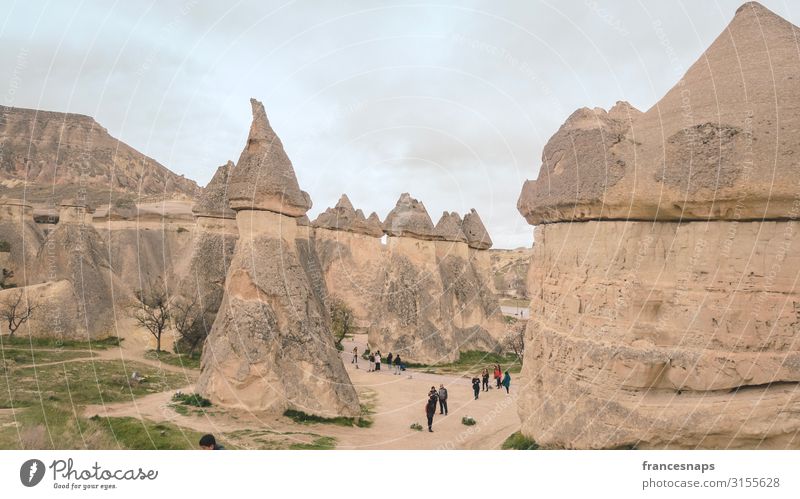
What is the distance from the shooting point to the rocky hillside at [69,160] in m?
41.8

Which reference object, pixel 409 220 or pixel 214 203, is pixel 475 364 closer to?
pixel 409 220

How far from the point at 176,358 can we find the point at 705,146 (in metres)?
14.4

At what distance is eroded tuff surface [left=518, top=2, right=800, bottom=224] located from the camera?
4.49 m

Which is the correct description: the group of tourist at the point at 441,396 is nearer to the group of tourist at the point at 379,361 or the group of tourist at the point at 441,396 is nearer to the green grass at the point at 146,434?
the group of tourist at the point at 379,361

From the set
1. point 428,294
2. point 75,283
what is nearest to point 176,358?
point 75,283

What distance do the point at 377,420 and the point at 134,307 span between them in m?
10.2

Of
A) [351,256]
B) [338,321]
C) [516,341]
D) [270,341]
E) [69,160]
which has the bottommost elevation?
[516,341]

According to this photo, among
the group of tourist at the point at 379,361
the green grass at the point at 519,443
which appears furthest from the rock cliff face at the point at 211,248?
the green grass at the point at 519,443

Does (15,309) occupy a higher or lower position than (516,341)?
higher

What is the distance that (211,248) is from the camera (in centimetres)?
1628

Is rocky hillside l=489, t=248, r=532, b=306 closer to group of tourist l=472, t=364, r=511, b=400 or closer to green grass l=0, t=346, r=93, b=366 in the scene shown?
group of tourist l=472, t=364, r=511, b=400

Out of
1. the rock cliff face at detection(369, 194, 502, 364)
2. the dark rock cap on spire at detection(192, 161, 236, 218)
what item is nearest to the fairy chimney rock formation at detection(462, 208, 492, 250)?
the rock cliff face at detection(369, 194, 502, 364)

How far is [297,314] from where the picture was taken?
10.5m

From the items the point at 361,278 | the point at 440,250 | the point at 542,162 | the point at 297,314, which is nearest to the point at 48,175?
the point at 361,278
